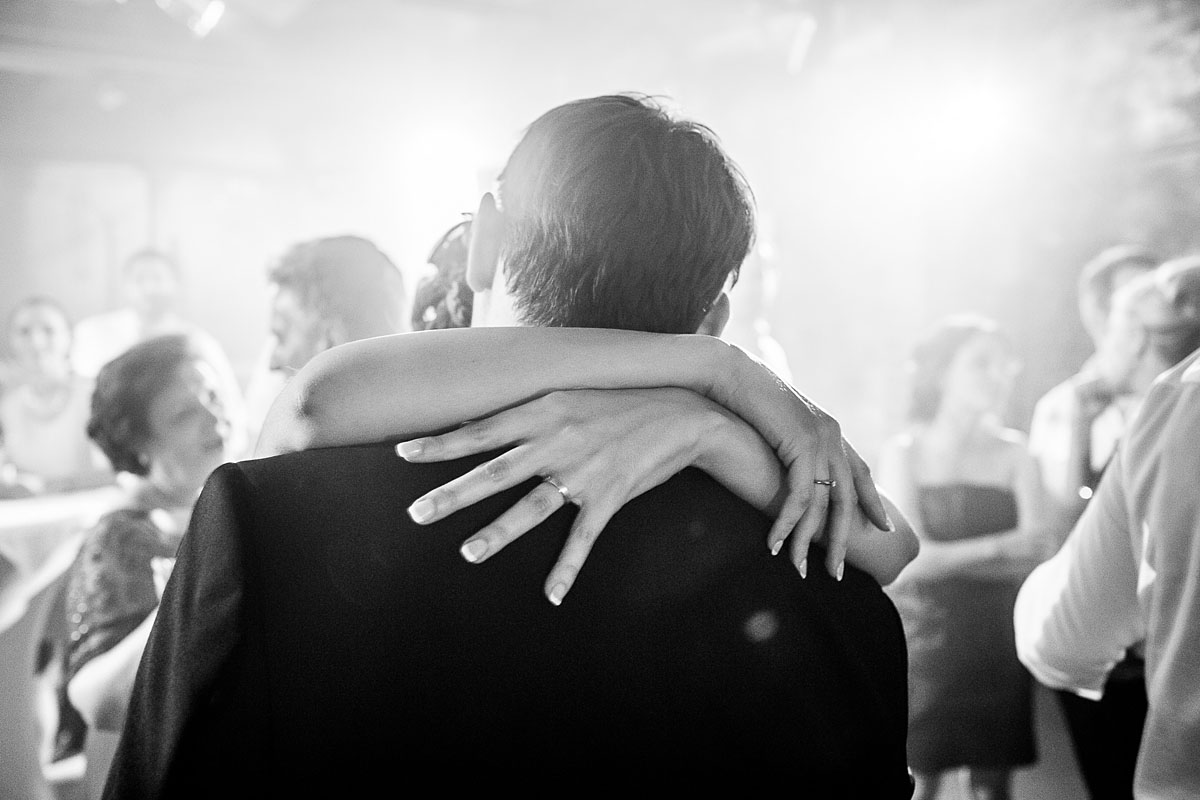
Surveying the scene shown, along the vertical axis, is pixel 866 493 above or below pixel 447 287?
below

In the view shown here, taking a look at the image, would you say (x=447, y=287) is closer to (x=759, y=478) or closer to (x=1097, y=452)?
(x=759, y=478)

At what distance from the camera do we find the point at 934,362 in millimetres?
3340

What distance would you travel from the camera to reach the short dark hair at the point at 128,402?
2.01 meters

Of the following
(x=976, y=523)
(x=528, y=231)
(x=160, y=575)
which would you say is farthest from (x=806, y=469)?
(x=976, y=523)

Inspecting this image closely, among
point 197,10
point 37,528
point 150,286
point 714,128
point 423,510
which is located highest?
point 197,10

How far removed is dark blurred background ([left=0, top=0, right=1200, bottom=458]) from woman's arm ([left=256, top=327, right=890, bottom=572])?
7.86 feet

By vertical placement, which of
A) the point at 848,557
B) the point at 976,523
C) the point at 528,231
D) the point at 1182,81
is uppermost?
the point at 1182,81

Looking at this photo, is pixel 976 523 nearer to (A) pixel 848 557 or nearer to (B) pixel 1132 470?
(B) pixel 1132 470

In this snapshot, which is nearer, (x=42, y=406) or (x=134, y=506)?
(x=134, y=506)

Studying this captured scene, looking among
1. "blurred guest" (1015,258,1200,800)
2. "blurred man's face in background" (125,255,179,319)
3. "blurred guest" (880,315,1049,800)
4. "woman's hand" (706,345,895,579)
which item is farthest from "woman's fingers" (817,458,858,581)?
"blurred man's face in background" (125,255,179,319)

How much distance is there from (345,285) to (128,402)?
507 mm

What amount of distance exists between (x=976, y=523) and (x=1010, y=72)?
3.62 metres

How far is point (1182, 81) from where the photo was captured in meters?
4.78

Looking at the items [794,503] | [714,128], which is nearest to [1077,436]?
[714,128]
